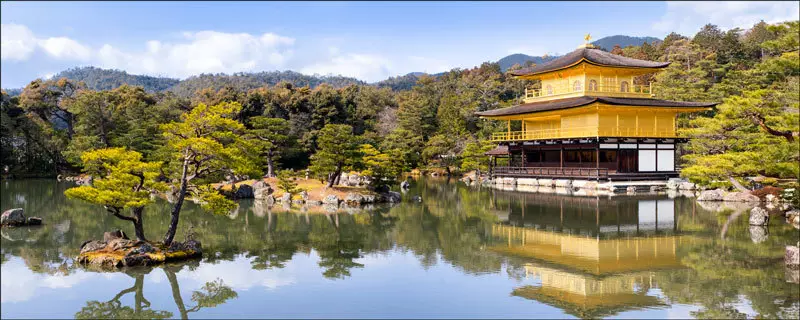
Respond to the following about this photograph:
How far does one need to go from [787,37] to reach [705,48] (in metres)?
43.6

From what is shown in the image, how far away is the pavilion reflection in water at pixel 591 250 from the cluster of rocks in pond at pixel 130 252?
6.84 meters

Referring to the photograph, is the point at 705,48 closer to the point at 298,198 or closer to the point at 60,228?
the point at 298,198

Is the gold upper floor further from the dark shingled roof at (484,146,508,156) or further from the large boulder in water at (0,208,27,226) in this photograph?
the large boulder in water at (0,208,27,226)

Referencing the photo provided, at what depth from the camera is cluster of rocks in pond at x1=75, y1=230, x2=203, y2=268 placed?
11680mm

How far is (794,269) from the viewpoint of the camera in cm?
1049

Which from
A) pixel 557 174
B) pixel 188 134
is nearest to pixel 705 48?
pixel 557 174

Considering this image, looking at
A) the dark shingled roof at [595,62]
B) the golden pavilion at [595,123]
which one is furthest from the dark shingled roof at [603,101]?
the dark shingled roof at [595,62]

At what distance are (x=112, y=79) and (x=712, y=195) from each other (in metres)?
128

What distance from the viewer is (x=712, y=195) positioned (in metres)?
23.0

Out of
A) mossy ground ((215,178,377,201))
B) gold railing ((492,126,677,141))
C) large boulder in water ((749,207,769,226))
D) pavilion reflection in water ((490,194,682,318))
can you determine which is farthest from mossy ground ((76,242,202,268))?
gold railing ((492,126,677,141))

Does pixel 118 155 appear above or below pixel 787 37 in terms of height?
below

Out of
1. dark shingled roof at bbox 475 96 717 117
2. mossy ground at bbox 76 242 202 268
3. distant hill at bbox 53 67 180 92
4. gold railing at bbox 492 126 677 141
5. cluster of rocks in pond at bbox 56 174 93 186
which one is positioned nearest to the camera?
mossy ground at bbox 76 242 202 268

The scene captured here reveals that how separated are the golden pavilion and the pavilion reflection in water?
25.4 feet

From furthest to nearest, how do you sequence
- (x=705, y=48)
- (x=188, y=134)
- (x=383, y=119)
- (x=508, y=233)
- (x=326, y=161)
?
(x=383, y=119) < (x=705, y=48) < (x=326, y=161) < (x=508, y=233) < (x=188, y=134)
